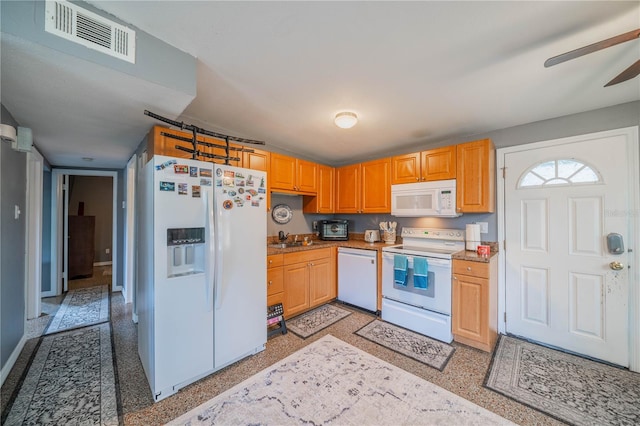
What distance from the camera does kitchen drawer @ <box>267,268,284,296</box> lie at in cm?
276

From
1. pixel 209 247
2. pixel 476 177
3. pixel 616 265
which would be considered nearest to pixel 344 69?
pixel 209 247

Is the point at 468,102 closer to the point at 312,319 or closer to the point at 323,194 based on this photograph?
the point at 323,194

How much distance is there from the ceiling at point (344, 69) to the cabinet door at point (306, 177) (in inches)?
34.3

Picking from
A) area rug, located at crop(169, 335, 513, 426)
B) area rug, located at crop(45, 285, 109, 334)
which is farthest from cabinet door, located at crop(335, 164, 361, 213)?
area rug, located at crop(45, 285, 109, 334)

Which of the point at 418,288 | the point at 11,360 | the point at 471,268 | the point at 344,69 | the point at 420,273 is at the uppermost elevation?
the point at 344,69

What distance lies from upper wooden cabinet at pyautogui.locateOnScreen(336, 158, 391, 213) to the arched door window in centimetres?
154

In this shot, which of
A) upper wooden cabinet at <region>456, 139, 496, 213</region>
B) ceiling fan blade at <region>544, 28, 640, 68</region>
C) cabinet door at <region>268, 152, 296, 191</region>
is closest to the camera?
ceiling fan blade at <region>544, 28, 640, 68</region>

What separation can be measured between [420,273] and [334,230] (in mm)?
1597

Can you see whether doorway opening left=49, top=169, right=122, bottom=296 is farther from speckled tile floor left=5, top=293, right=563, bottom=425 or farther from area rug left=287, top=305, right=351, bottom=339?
area rug left=287, top=305, right=351, bottom=339

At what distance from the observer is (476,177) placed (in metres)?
2.72

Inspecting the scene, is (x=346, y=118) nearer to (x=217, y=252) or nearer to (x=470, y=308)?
(x=217, y=252)

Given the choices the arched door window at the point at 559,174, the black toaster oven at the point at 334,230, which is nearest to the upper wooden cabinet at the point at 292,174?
the black toaster oven at the point at 334,230

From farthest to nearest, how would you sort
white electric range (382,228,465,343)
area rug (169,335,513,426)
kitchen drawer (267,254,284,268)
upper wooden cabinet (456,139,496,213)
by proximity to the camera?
kitchen drawer (267,254,284,268), upper wooden cabinet (456,139,496,213), white electric range (382,228,465,343), area rug (169,335,513,426)

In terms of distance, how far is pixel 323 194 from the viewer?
3963mm
